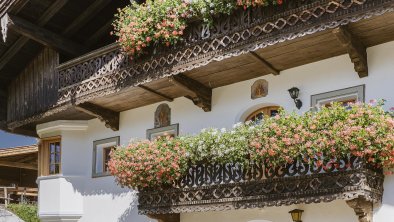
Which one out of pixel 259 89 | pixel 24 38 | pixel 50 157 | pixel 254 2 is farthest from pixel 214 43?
pixel 50 157

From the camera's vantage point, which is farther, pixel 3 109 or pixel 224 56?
pixel 3 109

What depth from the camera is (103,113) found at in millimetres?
14297

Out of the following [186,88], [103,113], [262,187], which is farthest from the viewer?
[103,113]

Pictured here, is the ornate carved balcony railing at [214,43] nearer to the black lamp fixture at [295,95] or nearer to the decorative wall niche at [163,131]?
the black lamp fixture at [295,95]

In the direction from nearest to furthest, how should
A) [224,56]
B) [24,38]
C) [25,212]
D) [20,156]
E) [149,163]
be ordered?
[224,56], [149,163], [24,38], [20,156], [25,212]

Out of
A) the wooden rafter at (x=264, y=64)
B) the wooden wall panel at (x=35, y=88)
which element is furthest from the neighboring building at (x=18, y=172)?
the wooden rafter at (x=264, y=64)

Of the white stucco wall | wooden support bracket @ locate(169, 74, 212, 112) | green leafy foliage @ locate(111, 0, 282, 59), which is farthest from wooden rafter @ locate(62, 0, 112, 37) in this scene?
wooden support bracket @ locate(169, 74, 212, 112)

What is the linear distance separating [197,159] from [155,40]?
2.55 m

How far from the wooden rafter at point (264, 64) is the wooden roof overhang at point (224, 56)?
23 millimetres

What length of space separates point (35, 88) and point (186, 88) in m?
4.91

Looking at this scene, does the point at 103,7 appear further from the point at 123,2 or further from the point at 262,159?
the point at 262,159

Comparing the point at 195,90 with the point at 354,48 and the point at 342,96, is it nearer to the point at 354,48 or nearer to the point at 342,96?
the point at 342,96

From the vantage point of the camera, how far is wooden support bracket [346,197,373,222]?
939cm

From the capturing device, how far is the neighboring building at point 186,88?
386 inches
